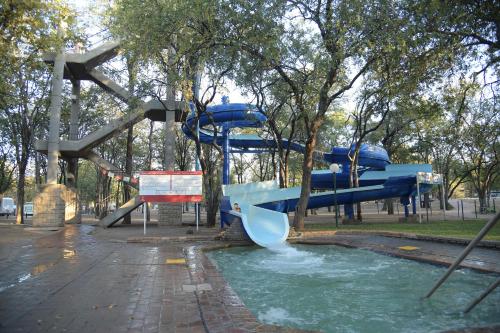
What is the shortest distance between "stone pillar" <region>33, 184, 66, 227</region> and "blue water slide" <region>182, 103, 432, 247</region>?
28.9 ft

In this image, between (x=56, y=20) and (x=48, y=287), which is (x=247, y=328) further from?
(x=56, y=20)

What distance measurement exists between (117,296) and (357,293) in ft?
13.2

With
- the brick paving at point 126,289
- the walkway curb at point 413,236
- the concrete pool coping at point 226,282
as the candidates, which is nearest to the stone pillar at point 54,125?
the brick paving at point 126,289

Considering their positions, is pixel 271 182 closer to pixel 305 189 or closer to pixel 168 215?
pixel 305 189

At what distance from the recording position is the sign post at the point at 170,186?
58.3 feet

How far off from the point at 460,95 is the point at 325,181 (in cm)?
1571

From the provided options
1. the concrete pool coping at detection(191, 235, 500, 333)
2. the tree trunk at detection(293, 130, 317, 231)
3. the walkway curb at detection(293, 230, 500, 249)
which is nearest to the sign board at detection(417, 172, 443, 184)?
the tree trunk at detection(293, 130, 317, 231)

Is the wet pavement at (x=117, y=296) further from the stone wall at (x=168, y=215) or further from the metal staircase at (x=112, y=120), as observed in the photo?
the metal staircase at (x=112, y=120)

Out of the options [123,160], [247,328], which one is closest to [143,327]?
[247,328]

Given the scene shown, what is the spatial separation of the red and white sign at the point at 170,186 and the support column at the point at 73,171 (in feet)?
39.5

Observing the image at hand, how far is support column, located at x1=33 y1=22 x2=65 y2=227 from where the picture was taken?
80.6 ft

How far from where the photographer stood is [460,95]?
55.9ft

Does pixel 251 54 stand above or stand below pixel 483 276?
above

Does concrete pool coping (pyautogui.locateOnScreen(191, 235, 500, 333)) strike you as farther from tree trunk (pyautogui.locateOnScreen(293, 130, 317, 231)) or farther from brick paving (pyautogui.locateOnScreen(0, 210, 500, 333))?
tree trunk (pyautogui.locateOnScreen(293, 130, 317, 231))
